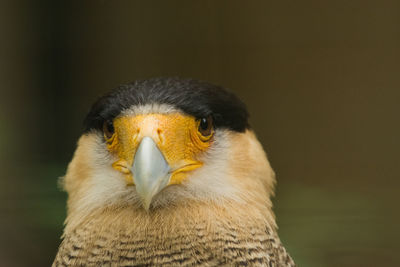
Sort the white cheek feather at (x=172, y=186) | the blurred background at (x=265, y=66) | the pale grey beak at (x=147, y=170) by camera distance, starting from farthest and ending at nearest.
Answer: the blurred background at (x=265, y=66) < the white cheek feather at (x=172, y=186) < the pale grey beak at (x=147, y=170)

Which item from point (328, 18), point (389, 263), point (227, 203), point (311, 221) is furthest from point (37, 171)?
point (328, 18)

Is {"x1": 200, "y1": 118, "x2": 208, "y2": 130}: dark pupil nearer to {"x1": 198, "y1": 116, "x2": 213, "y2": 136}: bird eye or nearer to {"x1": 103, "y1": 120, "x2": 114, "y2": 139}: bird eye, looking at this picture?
{"x1": 198, "y1": 116, "x2": 213, "y2": 136}: bird eye

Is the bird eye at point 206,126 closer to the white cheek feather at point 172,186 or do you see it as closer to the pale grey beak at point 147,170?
the white cheek feather at point 172,186

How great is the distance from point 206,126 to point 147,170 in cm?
29

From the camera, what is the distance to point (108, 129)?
1567mm

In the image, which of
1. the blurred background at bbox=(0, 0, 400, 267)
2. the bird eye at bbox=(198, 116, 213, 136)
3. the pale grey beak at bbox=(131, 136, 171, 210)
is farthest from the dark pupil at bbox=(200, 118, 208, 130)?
the blurred background at bbox=(0, 0, 400, 267)

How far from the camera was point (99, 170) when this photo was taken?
157 cm

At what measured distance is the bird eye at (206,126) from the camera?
1556mm

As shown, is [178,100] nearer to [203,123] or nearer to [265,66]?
[203,123]

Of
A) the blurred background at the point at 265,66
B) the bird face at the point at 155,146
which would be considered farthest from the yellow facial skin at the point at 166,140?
the blurred background at the point at 265,66

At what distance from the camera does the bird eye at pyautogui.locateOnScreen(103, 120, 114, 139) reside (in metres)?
1.55

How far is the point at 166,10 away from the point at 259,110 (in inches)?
33.8

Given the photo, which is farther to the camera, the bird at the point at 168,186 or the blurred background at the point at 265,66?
the blurred background at the point at 265,66

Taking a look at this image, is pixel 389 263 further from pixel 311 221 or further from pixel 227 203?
pixel 227 203
